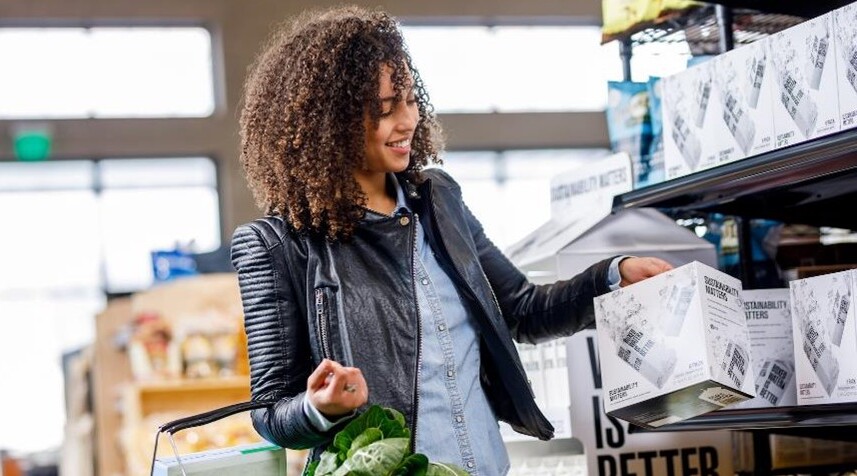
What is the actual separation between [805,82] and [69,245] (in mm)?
10616

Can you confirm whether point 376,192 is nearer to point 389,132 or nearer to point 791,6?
point 389,132

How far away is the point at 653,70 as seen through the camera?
10.1 feet

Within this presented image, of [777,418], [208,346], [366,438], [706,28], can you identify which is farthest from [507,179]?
[366,438]

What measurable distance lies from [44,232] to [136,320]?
6.43 metres

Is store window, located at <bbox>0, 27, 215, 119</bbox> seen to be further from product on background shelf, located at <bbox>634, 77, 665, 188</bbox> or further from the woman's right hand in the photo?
the woman's right hand

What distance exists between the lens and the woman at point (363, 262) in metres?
2.12

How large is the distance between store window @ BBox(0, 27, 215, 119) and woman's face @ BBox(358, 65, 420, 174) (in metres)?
9.89

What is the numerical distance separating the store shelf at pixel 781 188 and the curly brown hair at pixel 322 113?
1.81ft

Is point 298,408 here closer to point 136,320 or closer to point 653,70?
point 653,70

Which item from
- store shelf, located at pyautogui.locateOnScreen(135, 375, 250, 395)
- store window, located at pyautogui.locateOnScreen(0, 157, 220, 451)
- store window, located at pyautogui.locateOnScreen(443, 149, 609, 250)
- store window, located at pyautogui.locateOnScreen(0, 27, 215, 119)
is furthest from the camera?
store window, located at pyautogui.locateOnScreen(443, 149, 609, 250)

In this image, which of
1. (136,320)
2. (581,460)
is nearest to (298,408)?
(581,460)

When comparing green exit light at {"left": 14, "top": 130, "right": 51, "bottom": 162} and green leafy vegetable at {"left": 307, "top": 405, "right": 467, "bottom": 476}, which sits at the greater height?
green exit light at {"left": 14, "top": 130, "right": 51, "bottom": 162}

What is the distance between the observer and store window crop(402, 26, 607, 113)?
42.0 ft

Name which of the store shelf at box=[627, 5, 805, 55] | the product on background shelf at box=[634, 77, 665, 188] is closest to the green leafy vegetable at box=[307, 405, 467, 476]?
the product on background shelf at box=[634, 77, 665, 188]
